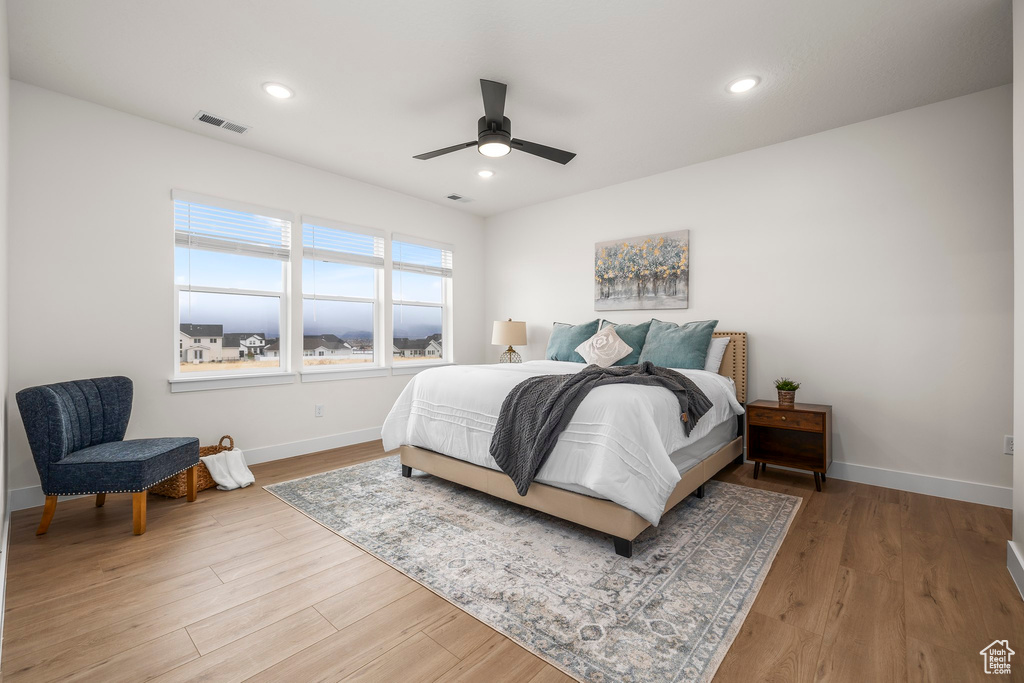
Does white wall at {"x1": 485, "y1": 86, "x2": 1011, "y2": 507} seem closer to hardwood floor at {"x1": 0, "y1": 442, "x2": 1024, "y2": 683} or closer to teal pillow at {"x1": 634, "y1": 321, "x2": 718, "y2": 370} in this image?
teal pillow at {"x1": 634, "y1": 321, "x2": 718, "y2": 370}

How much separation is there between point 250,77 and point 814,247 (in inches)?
160

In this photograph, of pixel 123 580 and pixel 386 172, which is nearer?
pixel 123 580

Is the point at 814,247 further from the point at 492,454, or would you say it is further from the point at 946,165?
the point at 492,454

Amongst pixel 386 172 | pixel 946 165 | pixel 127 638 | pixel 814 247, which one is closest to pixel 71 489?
pixel 127 638

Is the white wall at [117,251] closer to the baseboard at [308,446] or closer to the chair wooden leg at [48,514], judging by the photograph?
the baseboard at [308,446]

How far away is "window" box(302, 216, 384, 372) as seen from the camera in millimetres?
4254

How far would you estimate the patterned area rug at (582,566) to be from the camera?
62.4 inches

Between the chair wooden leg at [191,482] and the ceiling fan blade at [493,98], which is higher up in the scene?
the ceiling fan blade at [493,98]

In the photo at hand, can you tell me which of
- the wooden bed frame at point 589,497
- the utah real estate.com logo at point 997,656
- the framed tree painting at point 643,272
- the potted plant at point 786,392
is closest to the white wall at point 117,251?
the wooden bed frame at point 589,497

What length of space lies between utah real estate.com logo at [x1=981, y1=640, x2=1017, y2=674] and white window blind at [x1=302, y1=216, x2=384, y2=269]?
476 centimetres

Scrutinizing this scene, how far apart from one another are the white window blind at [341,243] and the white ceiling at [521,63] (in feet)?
2.73

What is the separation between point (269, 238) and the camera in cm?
397

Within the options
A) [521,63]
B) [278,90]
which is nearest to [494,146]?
[521,63]

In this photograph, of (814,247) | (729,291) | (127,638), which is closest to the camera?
(127,638)
